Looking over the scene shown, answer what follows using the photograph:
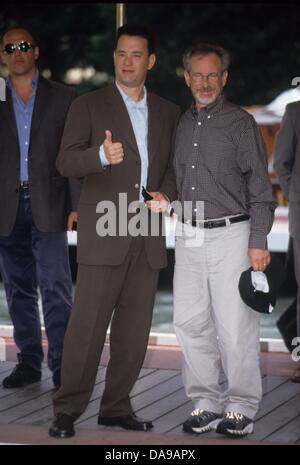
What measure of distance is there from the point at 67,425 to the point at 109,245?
76 centimetres

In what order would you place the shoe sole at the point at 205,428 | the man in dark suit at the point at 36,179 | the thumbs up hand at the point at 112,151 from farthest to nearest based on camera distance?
the man in dark suit at the point at 36,179 → the shoe sole at the point at 205,428 → the thumbs up hand at the point at 112,151

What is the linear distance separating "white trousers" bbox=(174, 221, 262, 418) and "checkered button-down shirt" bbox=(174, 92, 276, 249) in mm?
95

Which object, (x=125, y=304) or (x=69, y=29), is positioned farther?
(x=69, y=29)

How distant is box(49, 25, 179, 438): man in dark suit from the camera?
13.0 feet

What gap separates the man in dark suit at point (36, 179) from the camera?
4.57 m

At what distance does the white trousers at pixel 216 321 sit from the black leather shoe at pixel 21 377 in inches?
40.3

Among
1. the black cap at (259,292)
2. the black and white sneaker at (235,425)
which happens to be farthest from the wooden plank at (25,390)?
the black cap at (259,292)

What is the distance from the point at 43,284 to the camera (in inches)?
184

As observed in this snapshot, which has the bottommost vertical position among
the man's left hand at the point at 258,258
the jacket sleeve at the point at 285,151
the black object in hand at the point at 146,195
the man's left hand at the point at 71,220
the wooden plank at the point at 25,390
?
the wooden plank at the point at 25,390

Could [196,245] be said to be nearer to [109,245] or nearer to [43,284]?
[109,245]

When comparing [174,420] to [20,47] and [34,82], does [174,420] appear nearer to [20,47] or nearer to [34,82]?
[34,82]

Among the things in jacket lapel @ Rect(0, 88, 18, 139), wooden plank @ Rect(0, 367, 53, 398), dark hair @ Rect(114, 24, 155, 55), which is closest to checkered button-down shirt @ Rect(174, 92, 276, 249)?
dark hair @ Rect(114, 24, 155, 55)

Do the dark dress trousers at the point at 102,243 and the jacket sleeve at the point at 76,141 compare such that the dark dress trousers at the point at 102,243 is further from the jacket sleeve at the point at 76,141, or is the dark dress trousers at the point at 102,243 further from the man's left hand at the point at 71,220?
the man's left hand at the point at 71,220
